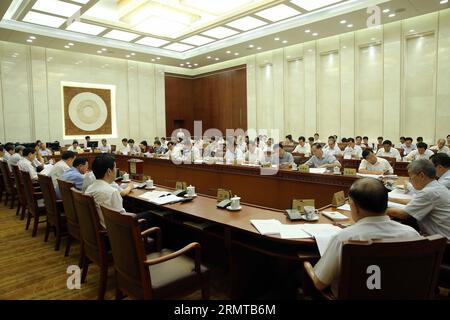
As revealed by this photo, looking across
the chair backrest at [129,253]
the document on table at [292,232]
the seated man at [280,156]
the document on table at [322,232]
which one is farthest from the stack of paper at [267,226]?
the seated man at [280,156]

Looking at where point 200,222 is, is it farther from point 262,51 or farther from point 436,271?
point 262,51

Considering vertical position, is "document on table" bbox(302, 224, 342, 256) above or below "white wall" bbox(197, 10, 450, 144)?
below

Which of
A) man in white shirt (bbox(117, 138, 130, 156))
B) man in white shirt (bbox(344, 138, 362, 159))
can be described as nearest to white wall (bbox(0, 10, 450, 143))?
man in white shirt (bbox(344, 138, 362, 159))

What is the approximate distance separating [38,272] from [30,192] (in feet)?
4.12

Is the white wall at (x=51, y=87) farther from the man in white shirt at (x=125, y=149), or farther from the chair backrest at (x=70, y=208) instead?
the chair backrest at (x=70, y=208)

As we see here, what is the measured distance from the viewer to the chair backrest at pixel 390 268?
1.13 metres

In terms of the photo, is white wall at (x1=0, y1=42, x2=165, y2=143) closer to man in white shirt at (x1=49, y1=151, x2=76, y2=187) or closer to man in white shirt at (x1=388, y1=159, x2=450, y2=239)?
man in white shirt at (x1=49, y1=151, x2=76, y2=187)

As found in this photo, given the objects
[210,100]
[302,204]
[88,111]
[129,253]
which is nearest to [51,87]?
[88,111]

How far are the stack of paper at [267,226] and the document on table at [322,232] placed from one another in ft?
0.57

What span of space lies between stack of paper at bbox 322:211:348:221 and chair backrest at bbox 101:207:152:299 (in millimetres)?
1259

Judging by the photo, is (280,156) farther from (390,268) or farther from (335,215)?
(390,268)

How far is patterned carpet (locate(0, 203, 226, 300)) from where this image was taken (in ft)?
7.81

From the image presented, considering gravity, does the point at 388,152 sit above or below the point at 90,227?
above

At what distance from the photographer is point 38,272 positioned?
2.78m
